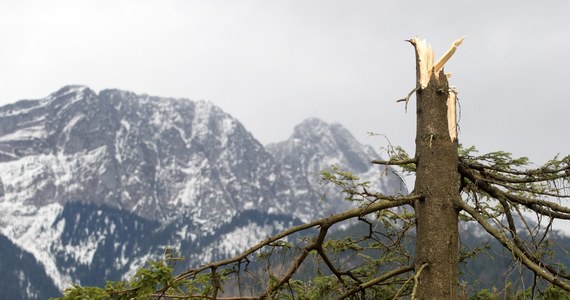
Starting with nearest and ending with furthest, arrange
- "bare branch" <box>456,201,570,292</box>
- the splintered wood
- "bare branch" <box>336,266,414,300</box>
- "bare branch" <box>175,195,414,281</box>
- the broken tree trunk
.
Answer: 1. "bare branch" <box>456,201,570,292</box>
2. the broken tree trunk
3. "bare branch" <box>175,195,414,281</box>
4. "bare branch" <box>336,266,414,300</box>
5. the splintered wood

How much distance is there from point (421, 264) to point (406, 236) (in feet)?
4.19

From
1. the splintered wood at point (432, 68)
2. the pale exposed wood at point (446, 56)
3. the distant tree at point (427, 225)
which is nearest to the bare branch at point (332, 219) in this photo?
the distant tree at point (427, 225)

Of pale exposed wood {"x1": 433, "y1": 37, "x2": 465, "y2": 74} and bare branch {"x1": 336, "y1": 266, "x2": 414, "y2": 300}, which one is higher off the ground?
pale exposed wood {"x1": 433, "y1": 37, "x2": 465, "y2": 74}

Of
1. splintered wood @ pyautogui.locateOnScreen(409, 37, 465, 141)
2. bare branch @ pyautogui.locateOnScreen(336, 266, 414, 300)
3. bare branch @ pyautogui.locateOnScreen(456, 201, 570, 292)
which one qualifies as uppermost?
splintered wood @ pyautogui.locateOnScreen(409, 37, 465, 141)

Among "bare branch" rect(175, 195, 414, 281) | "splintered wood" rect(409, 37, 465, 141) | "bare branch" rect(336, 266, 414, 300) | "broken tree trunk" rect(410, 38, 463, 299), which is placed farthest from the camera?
"splintered wood" rect(409, 37, 465, 141)

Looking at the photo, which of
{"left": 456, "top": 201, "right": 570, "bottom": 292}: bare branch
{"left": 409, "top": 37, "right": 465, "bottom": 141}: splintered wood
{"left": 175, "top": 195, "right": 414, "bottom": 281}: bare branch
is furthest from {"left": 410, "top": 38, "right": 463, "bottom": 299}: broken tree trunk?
{"left": 456, "top": 201, "right": 570, "bottom": 292}: bare branch

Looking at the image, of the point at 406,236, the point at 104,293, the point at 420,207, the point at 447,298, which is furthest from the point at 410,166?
the point at 104,293

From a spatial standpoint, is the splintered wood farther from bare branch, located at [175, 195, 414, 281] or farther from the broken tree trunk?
bare branch, located at [175, 195, 414, 281]

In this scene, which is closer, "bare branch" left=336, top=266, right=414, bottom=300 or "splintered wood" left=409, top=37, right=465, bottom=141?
"bare branch" left=336, top=266, right=414, bottom=300

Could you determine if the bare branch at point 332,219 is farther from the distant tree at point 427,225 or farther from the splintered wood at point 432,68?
the splintered wood at point 432,68

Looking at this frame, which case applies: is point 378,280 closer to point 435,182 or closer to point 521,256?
point 435,182

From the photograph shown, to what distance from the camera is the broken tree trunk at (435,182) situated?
603 centimetres

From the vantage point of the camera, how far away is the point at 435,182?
6281 millimetres

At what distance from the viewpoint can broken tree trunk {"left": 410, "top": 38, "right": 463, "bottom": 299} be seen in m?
6.03
